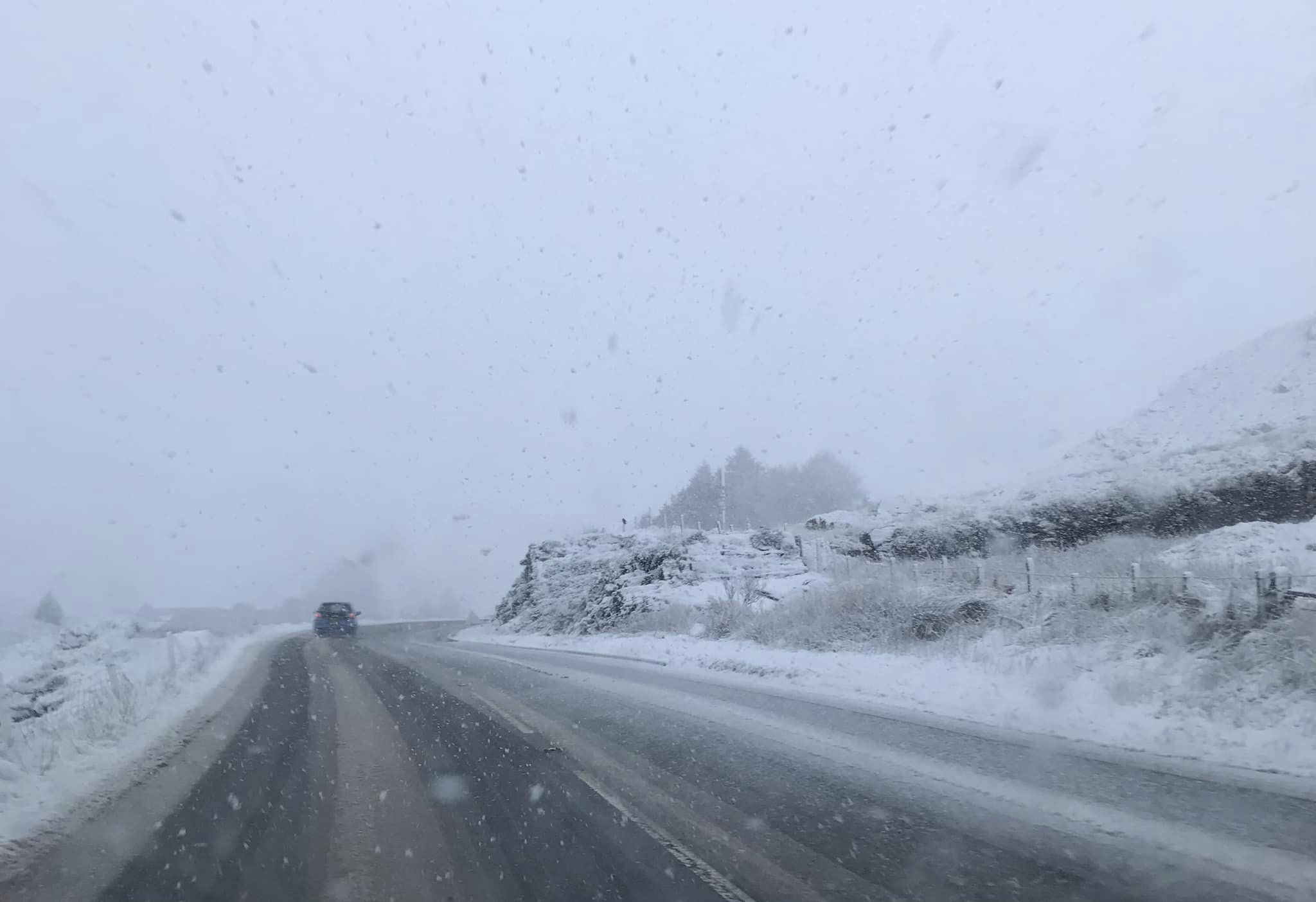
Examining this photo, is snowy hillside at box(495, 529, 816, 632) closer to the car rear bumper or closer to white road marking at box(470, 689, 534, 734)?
the car rear bumper

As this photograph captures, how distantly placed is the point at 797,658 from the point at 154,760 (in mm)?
10429

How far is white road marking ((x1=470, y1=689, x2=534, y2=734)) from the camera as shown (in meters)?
10.2

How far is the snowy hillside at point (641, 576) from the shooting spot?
28812mm

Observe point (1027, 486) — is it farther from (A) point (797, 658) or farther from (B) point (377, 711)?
(B) point (377, 711)

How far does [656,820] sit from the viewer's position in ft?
20.2

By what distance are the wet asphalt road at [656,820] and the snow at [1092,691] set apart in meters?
1.10

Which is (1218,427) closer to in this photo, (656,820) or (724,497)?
(656,820)

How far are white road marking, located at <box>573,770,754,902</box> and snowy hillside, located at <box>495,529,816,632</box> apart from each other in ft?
59.2

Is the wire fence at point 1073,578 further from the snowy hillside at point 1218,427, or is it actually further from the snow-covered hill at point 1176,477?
the snowy hillside at point 1218,427

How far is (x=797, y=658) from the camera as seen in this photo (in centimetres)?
1602

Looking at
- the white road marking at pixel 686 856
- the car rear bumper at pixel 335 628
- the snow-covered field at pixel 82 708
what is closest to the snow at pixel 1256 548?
the white road marking at pixel 686 856

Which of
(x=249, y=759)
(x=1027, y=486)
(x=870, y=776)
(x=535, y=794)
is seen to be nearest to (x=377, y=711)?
(x=249, y=759)

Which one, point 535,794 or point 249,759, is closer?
point 535,794

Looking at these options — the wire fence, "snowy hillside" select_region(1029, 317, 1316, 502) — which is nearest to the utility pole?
"snowy hillside" select_region(1029, 317, 1316, 502)
